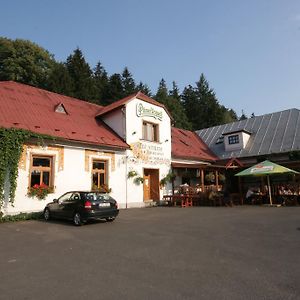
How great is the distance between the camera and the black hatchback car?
1214 centimetres

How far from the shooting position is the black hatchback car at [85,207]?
39.8 feet

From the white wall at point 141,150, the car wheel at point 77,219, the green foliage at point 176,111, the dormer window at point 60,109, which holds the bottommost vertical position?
the car wheel at point 77,219

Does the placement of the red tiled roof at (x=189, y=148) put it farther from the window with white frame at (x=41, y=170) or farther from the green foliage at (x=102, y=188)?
the window with white frame at (x=41, y=170)

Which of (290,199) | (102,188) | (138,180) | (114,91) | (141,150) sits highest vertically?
(114,91)

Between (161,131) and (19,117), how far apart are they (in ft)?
35.2

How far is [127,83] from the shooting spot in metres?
58.3

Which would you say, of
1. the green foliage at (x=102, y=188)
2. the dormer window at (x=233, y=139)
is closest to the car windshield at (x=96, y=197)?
the green foliage at (x=102, y=188)

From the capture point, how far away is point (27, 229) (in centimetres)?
1149

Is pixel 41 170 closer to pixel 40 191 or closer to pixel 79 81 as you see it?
pixel 40 191

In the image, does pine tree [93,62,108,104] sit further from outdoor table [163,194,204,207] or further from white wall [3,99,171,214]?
outdoor table [163,194,204,207]

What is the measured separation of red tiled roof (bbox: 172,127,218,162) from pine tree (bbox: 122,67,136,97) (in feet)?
82.4

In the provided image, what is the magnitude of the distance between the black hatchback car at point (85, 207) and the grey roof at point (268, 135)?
54.1 feet

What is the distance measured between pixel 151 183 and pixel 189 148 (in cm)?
632

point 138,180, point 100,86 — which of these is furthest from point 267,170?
point 100,86
